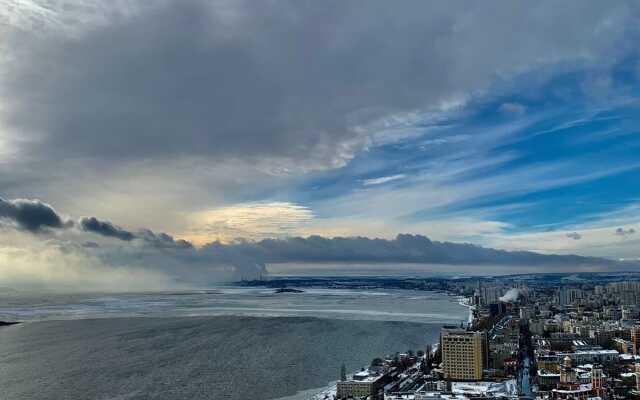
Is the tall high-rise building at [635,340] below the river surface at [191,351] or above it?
above

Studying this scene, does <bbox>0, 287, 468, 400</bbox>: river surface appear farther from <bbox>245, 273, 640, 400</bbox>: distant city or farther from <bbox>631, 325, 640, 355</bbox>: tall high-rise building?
<bbox>631, 325, 640, 355</bbox>: tall high-rise building

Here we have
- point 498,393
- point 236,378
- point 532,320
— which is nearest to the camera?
point 498,393

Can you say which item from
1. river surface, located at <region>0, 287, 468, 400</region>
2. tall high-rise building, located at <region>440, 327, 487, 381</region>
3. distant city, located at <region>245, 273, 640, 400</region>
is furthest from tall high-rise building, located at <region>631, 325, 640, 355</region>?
tall high-rise building, located at <region>440, 327, 487, 381</region>

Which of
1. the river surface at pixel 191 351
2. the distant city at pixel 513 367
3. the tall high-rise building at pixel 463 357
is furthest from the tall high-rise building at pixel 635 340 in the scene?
the tall high-rise building at pixel 463 357

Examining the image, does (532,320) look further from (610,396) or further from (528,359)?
(610,396)

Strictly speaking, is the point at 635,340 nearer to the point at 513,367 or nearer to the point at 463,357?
the point at 513,367

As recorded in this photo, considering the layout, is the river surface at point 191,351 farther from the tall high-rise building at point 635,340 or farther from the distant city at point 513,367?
the tall high-rise building at point 635,340

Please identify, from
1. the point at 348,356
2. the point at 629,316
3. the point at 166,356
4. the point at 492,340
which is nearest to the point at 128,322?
the point at 166,356

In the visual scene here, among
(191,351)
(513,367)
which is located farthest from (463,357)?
(191,351)

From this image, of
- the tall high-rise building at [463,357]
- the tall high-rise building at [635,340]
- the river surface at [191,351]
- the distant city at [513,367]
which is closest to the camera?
the distant city at [513,367]
